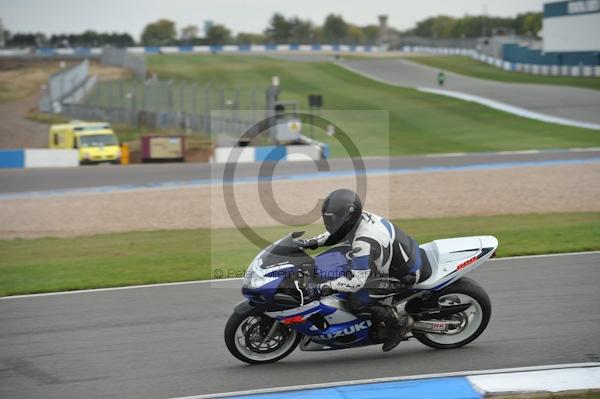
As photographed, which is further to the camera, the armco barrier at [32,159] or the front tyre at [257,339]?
the armco barrier at [32,159]

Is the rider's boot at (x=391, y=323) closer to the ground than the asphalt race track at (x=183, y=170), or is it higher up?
higher up

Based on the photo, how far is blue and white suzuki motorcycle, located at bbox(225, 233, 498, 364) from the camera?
7824 millimetres

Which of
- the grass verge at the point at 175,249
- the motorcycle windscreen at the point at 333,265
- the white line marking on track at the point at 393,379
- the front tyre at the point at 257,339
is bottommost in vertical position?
the grass verge at the point at 175,249

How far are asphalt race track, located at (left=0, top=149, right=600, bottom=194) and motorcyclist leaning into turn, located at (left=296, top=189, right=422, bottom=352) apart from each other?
19.5 m

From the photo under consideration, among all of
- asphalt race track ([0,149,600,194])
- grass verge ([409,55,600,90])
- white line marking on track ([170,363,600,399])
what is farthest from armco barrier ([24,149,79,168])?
grass verge ([409,55,600,90])

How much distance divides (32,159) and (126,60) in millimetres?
51453

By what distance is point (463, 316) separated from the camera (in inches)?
332

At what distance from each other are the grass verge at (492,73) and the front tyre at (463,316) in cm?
5012

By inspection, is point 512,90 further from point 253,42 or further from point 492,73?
point 253,42

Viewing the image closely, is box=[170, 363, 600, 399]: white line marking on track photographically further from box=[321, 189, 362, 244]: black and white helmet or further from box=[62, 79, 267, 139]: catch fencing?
box=[62, 79, 267, 139]: catch fencing

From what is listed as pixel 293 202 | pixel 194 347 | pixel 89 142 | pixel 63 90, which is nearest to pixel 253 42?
pixel 63 90

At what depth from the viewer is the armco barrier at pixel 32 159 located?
1265 inches

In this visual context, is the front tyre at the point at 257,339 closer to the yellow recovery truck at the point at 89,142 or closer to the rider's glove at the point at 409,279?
the rider's glove at the point at 409,279

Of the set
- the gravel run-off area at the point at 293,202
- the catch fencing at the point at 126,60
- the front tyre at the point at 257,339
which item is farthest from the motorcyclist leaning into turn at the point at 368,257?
the catch fencing at the point at 126,60
